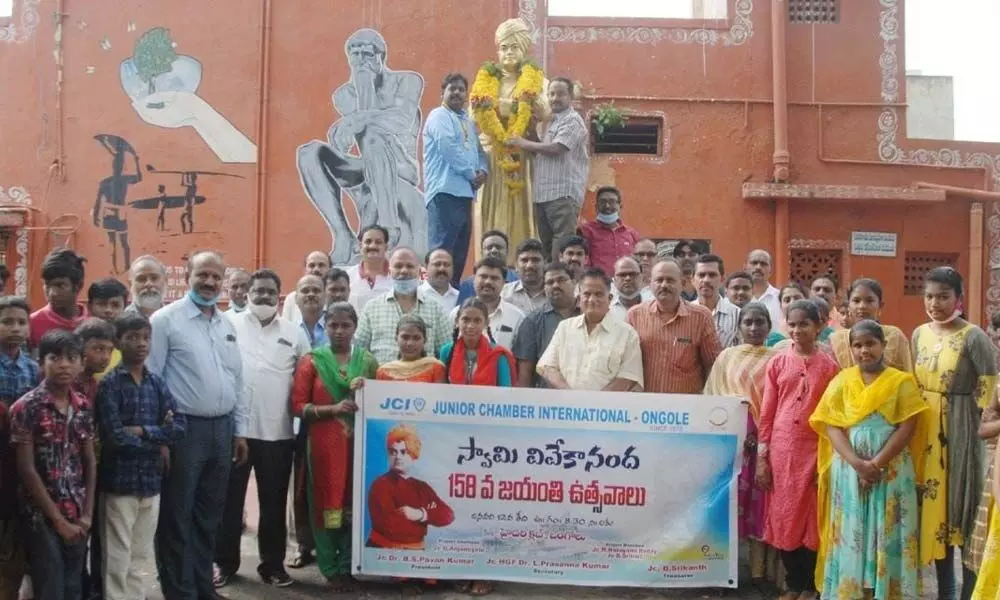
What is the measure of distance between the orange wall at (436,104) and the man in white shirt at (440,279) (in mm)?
6396

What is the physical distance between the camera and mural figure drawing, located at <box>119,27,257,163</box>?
1288 centimetres

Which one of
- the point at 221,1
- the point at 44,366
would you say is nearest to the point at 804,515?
the point at 44,366

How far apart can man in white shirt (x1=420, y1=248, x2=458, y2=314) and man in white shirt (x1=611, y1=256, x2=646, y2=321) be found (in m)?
1.10

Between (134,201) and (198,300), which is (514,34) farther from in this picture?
(134,201)

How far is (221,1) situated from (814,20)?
775 cm

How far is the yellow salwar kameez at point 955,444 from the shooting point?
4906 millimetres

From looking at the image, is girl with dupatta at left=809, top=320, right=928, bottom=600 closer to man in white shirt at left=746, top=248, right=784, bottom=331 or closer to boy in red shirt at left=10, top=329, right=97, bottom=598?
man in white shirt at left=746, top=248, right=784, bottom=331

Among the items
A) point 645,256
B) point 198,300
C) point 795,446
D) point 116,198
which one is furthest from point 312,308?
point 116,198

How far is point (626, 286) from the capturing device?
6344 millimetres

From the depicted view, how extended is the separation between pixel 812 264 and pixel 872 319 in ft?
25.2

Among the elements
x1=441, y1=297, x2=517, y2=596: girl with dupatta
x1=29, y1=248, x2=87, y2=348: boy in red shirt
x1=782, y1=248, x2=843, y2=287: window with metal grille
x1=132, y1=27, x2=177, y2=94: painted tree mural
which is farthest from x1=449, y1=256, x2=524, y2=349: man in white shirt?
x1=132, y1=27, x2=177, y2=94: painted tree mural

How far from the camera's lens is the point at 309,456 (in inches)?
214

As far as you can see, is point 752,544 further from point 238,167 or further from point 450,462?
point 238,167

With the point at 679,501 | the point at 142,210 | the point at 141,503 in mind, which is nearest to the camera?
the point at 141,503
